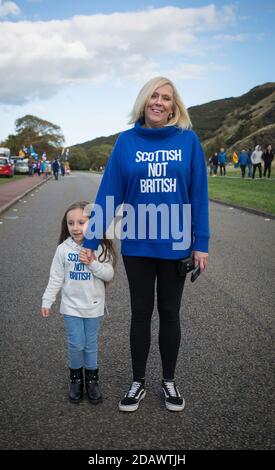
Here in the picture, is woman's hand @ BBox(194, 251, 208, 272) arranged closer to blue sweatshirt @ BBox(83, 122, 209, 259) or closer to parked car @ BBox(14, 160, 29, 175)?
blue sweatshirt @ BBox(83, 122, 209, 259)

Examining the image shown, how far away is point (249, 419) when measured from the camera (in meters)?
2.72

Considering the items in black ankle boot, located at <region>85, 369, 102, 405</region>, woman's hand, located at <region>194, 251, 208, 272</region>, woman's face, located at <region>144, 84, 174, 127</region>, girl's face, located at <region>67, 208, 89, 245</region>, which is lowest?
black ankle boot, located at <region>85, 369, 102, 405</region>

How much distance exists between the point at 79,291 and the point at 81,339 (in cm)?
32

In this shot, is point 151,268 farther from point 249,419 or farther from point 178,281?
point 249,419

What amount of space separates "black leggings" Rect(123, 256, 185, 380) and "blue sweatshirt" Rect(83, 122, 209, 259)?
0.09 m

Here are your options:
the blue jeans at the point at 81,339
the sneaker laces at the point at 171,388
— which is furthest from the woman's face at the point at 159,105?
the sneaker laces at the point at 171,388

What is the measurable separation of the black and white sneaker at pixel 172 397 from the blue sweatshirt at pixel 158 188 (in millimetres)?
874

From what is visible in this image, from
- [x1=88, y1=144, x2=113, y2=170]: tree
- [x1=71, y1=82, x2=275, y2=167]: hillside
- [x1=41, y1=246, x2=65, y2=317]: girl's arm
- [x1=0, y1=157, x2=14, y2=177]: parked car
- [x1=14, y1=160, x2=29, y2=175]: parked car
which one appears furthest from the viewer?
[x1=88, y1=144, x2=113, y2=170]: tree

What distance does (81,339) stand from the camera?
2941 millimetres

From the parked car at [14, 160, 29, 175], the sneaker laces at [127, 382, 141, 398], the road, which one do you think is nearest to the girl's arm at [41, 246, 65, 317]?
the road

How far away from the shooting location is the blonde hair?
2.79 metres

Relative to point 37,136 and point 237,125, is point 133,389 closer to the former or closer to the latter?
point 37,136

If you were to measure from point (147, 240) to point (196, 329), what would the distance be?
1.70 metres

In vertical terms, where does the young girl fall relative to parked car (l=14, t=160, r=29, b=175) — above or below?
below
